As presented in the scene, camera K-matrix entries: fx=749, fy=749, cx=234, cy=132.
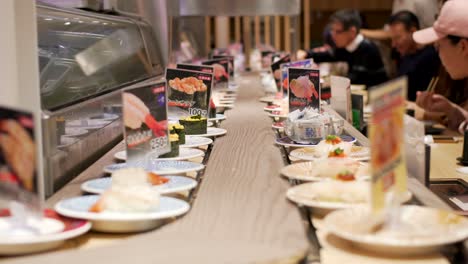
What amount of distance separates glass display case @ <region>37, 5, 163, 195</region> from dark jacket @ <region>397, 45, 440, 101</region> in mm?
3974

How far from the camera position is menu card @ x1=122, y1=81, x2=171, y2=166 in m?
2.11

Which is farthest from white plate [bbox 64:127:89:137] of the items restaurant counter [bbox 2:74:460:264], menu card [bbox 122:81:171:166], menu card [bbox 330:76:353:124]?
menu card [bbox 330:76:353:124]

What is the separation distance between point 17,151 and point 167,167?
76cm

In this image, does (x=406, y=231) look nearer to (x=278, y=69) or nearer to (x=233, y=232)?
(x=233, y=232)

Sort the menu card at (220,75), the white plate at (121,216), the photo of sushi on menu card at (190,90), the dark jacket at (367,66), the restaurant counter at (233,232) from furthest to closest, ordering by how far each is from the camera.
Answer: the dark jacket at (367,66) → the menu card at (220,75) → the photo of sushi on menu card at (190,90) → the white plate at (121,216) → the restaurant counter at (233,232)

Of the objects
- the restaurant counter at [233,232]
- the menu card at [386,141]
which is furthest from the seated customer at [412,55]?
the menu card at [386,141]

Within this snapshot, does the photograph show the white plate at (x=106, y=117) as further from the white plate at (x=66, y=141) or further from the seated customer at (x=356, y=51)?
the seated customer at (x=356, y=51)

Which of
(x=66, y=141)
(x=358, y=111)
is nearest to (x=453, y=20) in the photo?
(x=358, y=111)

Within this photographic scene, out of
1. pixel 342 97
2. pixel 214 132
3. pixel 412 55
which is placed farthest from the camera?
pixel 412 55

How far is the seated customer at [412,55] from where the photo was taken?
7406 millimetres

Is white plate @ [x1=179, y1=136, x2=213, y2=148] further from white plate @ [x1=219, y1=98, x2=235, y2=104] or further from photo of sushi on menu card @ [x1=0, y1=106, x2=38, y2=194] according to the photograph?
white plate @ [x1=219, y1=98, x2=235, y2=104]

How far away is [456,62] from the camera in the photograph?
14.5 feet

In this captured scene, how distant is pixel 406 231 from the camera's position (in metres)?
1.66

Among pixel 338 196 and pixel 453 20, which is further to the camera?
pixel 453 20
